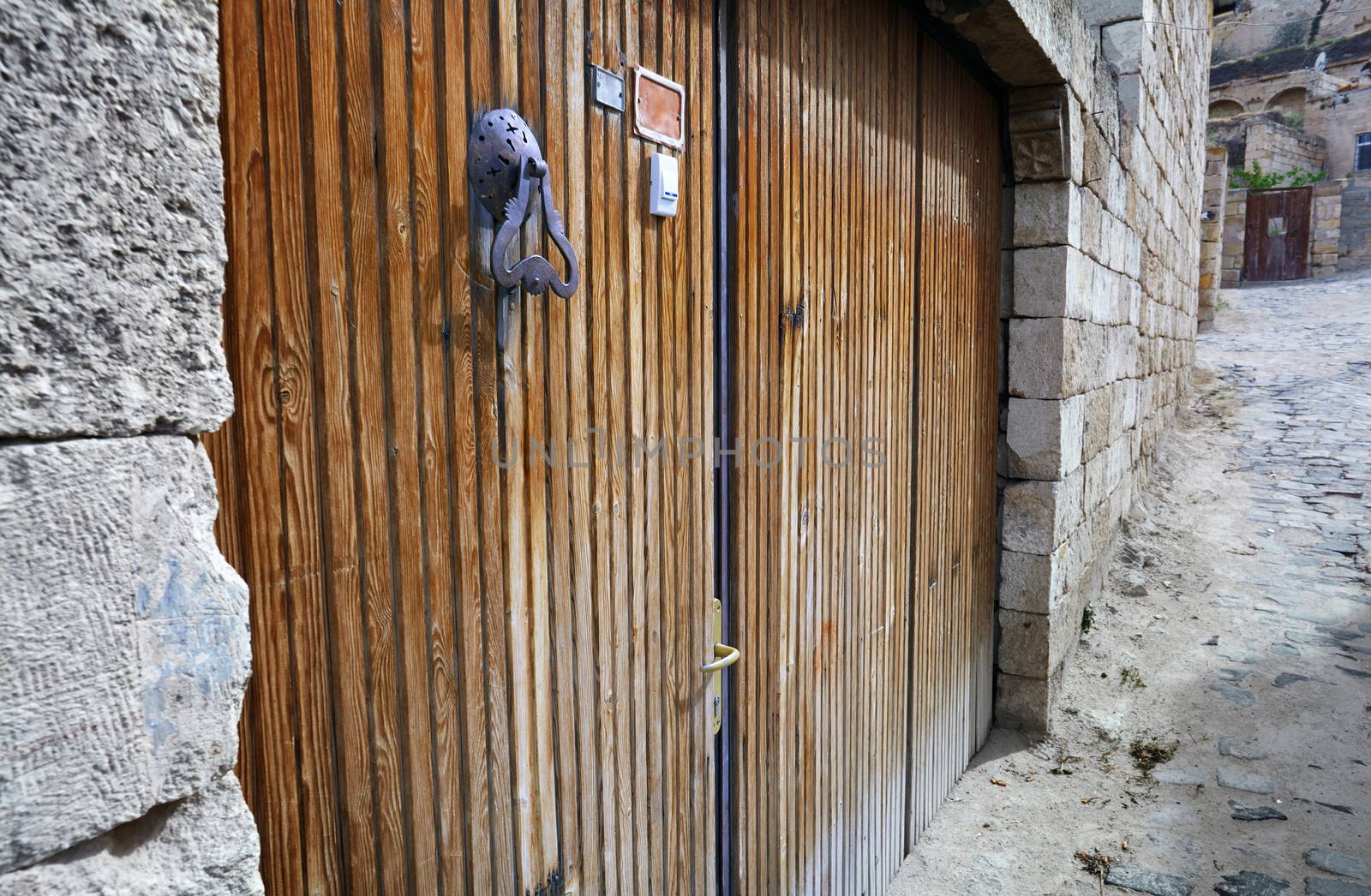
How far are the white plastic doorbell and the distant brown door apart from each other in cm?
2432

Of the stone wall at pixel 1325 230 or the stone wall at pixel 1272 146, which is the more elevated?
the stone wall at pixel 1272 146

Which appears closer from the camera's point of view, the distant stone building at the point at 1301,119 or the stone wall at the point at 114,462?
the stone wall at the point at 114,462

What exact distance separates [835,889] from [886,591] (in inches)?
37.7

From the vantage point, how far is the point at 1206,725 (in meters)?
4.12

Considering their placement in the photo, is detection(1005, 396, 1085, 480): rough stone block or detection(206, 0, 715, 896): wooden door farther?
detection(1005, 396, 1085, 480): rough stone block

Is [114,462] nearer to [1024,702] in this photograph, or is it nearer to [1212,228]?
[1024,702]

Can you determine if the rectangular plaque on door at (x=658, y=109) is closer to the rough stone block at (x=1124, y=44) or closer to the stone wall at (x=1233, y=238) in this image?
the rough stone block at (x=1124, y=44)

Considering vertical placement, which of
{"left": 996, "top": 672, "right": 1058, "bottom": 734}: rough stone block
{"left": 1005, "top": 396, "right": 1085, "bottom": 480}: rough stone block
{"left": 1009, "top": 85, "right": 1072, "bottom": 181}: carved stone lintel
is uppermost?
{"left": 1009, "top": 85, "right": 1072, "bottom": 181}: carved stone lintel

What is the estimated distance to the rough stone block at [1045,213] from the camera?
149 inches

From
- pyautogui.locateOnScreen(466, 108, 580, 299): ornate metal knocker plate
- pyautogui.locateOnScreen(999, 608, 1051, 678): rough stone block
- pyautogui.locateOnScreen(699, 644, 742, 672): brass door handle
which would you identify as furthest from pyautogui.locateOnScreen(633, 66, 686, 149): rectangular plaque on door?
pyautogui.locateOnScreen(999, 608, 1051, 678): rough stone block

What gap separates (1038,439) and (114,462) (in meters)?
3.83

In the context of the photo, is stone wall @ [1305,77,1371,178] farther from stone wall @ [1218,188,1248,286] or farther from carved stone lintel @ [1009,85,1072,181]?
carved stone lintel @ [1009,85,1072,181]

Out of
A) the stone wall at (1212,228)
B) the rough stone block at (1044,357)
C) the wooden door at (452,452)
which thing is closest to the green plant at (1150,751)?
the rough stone block at (1044,357)

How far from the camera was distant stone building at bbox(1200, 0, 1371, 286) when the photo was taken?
1997cm
